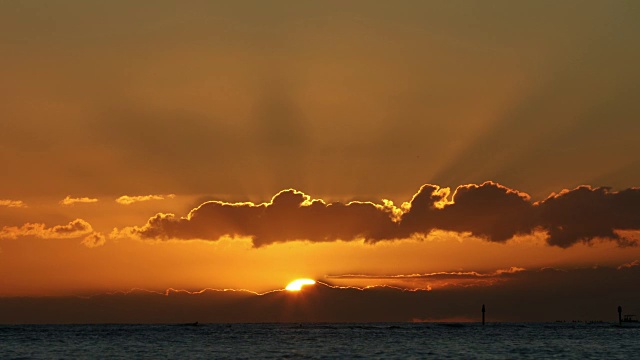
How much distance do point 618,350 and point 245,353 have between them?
54840 mm

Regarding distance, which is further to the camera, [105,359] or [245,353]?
[245,353]

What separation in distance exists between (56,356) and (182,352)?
18.3m

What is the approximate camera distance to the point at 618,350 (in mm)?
125062

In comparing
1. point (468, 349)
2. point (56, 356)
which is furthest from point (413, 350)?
point (56, 356)

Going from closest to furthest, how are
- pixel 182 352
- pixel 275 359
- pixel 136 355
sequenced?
1. pixel 275 359
2. pixel 136 355
3. pixel 182 352

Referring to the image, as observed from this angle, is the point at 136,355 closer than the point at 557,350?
Yes

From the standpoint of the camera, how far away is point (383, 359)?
108 m

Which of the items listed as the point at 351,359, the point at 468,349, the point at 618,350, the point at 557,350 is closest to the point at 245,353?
the point at 351,359

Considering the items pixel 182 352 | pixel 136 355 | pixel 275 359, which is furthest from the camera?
pixel 182 352

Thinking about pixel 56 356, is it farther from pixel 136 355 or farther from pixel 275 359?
pixel 275 359

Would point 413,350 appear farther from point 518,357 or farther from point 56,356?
point 56,356

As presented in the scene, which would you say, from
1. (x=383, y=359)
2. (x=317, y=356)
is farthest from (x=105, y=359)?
(x=383, y=359)

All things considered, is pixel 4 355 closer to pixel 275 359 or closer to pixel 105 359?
pixel 105 359

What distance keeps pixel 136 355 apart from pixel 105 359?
23.2 ft
